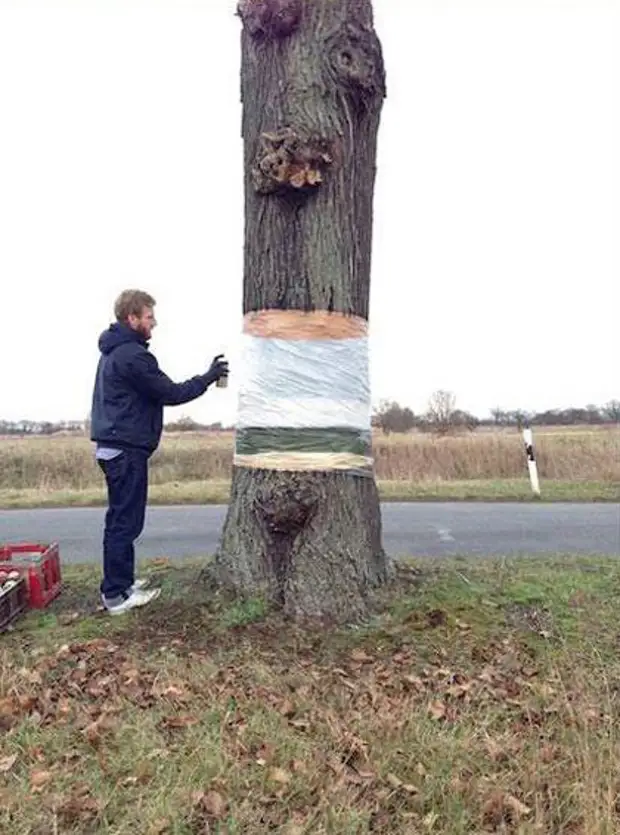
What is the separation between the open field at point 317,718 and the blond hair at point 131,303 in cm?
161

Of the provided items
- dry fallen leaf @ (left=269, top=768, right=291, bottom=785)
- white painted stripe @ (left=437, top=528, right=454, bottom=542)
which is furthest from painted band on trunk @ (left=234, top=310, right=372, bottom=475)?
white painted stripe @ (left=437, top=528, right=454, bottom=542)

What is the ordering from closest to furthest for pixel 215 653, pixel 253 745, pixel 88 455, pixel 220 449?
pixel 253 745, pixel 215 653, pixel 88 455, pixel 220 449

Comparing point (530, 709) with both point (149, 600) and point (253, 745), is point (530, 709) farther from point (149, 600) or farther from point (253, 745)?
point (149, 600)

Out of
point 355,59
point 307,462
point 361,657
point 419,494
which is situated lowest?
point 361,657

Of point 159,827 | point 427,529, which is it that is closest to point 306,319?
point 159,827

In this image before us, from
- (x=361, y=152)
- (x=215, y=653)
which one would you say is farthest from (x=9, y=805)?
(x=361, y=152)

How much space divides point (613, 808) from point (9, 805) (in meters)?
1.98

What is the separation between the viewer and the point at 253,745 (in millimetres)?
2861

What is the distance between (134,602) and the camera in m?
4.32

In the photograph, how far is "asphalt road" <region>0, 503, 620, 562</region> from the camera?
7.45m

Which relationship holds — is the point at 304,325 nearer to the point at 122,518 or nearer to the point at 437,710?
the point at 122,518

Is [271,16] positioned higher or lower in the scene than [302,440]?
higher

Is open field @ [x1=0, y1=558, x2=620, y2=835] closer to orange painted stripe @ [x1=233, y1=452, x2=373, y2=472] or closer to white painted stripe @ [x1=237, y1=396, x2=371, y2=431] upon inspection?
orange painted stripe @ [x1=233, y1=452, x2=373, y2=472]

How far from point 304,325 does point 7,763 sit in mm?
2424
